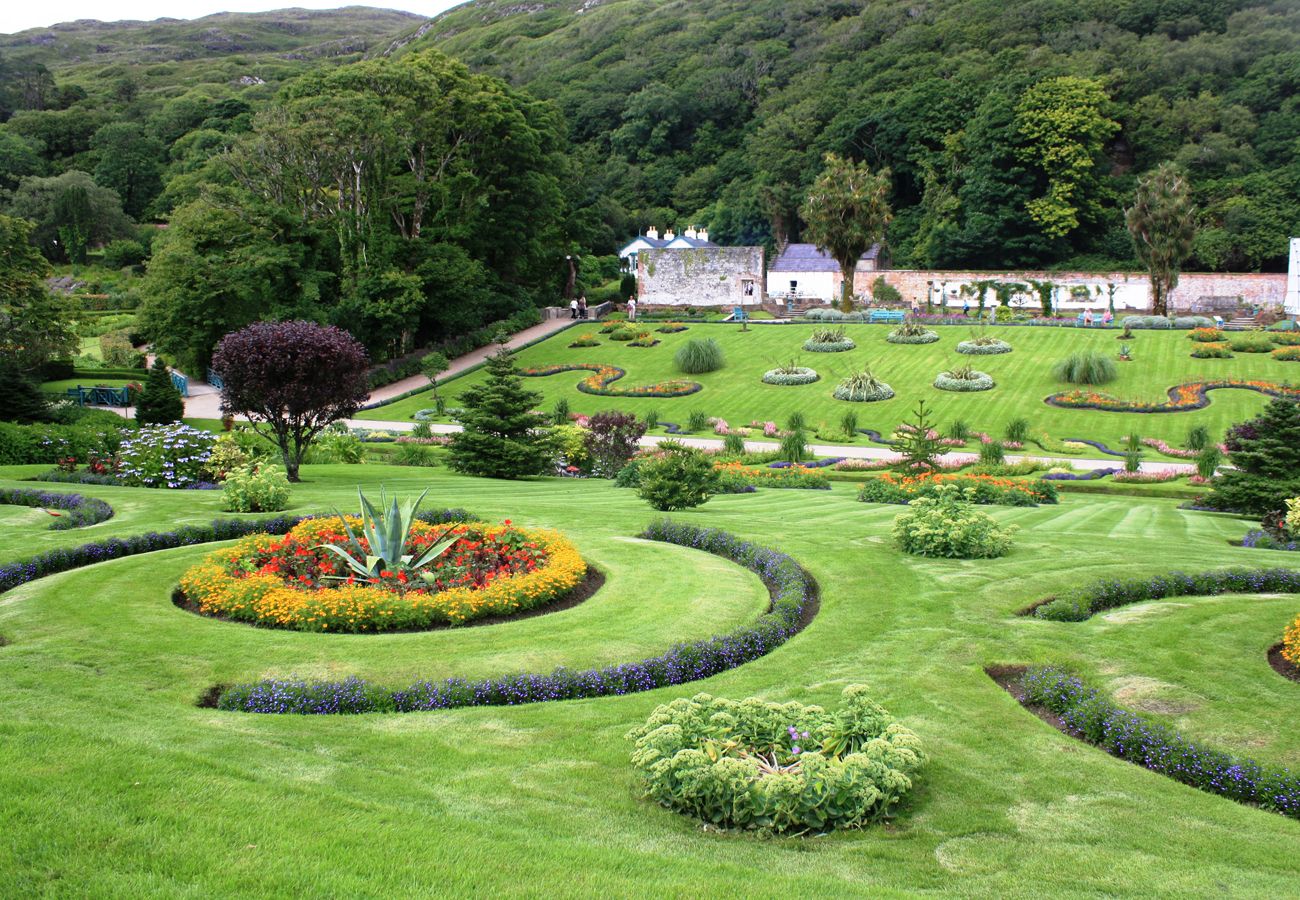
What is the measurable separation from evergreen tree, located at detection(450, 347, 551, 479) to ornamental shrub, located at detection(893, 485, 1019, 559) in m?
11.3

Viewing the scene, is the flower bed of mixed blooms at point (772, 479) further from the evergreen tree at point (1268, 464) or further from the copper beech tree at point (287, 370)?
the copper beech tree at point (287, 370)

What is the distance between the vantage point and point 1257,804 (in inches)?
252

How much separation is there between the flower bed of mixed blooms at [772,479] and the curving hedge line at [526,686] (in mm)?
11262

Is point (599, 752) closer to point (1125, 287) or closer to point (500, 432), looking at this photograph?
point (500, 432)

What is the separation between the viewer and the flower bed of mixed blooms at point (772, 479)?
21.4 meters

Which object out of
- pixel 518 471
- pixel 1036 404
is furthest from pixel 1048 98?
pixel 518 471

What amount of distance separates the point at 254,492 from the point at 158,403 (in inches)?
655

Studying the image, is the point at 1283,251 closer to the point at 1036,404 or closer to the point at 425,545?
the point at 1036,404

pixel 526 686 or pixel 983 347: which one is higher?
pixel 983 347

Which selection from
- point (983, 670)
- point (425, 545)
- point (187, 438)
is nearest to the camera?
point (983, 670)

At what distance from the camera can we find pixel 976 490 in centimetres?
1938

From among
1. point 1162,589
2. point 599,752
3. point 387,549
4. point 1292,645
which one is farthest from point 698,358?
point 599,752

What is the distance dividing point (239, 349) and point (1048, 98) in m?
62.0

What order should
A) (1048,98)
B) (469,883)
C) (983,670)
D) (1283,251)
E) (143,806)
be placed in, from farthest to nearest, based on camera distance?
(1048,98), (1283,251), (983,670), (143,806), (469,883)
